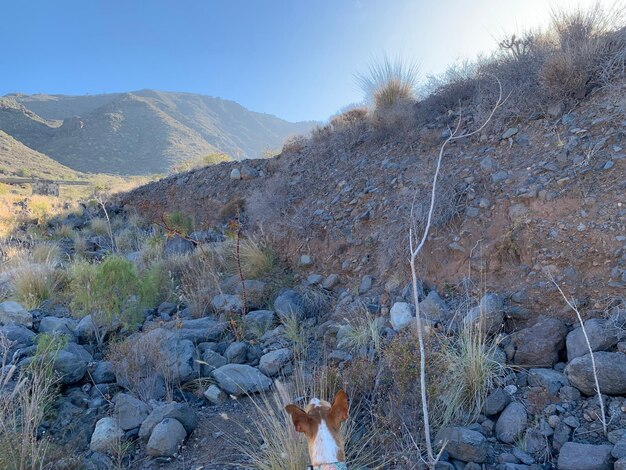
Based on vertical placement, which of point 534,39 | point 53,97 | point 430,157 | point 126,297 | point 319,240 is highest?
point 53,97

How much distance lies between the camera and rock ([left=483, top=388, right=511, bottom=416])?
3.12 m

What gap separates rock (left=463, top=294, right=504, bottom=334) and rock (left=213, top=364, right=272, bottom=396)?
6.09 ft

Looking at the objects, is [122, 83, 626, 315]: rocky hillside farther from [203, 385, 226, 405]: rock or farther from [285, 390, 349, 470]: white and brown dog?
[285, 390, 349, 470]: white and brown dog

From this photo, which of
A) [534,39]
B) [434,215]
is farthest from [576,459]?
[534,39]

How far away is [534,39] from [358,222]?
4.42 meters

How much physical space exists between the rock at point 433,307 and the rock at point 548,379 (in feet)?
3.36

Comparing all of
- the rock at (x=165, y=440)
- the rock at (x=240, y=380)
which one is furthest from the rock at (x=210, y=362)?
the rock at (x=165, y=440)

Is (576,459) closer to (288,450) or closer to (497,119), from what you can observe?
(288,450)

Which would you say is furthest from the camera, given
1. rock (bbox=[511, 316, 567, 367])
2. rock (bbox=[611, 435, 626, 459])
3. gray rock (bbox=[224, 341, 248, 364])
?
gray rock (bbox=[224, 341, 248, 364])

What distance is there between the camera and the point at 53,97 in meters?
75.6

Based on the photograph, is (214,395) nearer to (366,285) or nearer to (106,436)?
(106,436)

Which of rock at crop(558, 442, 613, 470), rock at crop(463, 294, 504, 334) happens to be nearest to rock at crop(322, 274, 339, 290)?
rock at crop(463, 294, 504, 334)

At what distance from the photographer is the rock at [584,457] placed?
8.08 feet

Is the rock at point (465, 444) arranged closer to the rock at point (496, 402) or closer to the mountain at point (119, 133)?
the rock at point (496, 402)
